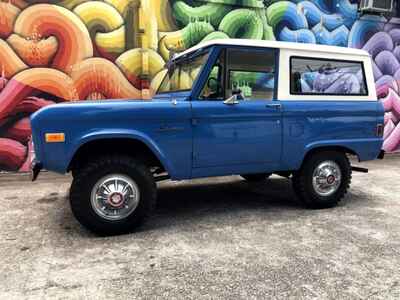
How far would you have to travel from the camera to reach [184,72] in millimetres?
4801

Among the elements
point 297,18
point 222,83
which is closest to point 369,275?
point 222,83

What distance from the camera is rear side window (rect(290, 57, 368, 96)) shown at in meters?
4.82

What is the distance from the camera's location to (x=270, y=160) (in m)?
4.70

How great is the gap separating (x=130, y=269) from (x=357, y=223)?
278 cm

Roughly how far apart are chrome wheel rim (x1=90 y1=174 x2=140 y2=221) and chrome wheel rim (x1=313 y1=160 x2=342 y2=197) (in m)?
2.45

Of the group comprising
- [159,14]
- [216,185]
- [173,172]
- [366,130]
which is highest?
[159,14]

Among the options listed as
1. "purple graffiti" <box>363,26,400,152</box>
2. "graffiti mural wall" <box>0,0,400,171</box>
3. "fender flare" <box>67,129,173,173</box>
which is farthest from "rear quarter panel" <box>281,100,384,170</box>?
"purple graffiti" <box>363,26,400,152</box>

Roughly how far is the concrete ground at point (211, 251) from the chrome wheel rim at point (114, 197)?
0.86 ft

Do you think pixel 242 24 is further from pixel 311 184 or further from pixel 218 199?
pixel 311 184

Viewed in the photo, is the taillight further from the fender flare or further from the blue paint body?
the fender flare

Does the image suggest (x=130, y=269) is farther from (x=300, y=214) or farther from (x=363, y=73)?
(x=363, y=73)

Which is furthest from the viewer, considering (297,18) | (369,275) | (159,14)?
(297,18)

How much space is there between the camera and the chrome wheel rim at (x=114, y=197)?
396 centimetres

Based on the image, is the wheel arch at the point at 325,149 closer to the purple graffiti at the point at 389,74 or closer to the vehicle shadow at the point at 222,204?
the vehicle shadow at the point at 222,204
